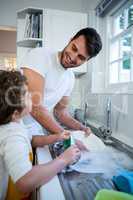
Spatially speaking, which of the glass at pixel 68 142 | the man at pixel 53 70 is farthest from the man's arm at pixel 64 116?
the glass at pixel 68 142

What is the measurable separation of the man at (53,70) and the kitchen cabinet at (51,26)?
101 centimetres

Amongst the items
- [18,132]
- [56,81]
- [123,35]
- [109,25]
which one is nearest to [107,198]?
[18,132]

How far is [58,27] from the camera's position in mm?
2402

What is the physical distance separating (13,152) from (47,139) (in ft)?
1.28

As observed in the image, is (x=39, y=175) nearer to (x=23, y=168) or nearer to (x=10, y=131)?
(x=23, y=168)

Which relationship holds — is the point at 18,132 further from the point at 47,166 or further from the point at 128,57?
the point at 128,57

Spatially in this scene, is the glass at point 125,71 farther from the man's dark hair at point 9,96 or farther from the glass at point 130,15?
the man's dark hair at point 9,96

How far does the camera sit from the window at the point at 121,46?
1854 millimetres

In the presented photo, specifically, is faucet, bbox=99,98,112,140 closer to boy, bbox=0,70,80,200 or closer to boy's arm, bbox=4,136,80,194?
boy, bbox=0,70,80,200

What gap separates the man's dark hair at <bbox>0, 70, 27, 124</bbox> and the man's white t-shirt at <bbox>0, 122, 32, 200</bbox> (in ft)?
0.15

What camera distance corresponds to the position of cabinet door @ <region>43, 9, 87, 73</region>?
239 cm

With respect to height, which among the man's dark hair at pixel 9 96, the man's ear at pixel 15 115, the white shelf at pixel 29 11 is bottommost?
the man's ear at pixel 15 115

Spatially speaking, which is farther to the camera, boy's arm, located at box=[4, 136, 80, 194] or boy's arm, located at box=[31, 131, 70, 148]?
boy's arm, located at box=[31, 131, 70, 148]

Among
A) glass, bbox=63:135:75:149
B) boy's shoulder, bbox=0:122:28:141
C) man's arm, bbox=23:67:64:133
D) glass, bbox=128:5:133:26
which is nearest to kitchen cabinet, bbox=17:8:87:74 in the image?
glass, bbox=128:5:133:26
